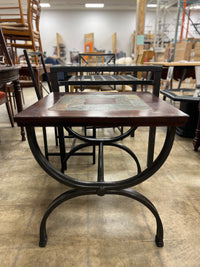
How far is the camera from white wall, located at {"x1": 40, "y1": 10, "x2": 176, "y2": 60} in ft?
31.3

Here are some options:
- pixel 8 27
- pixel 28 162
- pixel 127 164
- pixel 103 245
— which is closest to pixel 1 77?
pixel 28 162

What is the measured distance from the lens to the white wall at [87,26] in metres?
9.55

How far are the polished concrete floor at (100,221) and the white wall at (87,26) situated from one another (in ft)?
31.9

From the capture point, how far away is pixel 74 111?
0.74m

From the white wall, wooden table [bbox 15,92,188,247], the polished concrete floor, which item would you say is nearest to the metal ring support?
wooden table [bbox 15,92,188,247]

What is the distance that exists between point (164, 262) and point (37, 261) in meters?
0.53

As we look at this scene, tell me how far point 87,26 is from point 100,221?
1056cm

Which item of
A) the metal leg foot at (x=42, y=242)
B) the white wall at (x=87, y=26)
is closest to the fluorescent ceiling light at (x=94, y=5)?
the white wall at (x=87, y=26)

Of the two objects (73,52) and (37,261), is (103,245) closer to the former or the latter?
(37,261)

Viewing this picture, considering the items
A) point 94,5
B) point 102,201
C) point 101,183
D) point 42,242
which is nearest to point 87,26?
point 94,5

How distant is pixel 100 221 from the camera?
1.02 m

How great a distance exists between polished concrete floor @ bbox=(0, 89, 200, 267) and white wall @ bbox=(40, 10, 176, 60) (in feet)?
31.9

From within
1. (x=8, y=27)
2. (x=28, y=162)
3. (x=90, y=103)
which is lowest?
(x=28, y=162)

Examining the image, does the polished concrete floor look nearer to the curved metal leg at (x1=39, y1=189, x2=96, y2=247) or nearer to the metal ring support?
the curved metal leg at (x1=39, y1=189, x2=96, y2=247)
